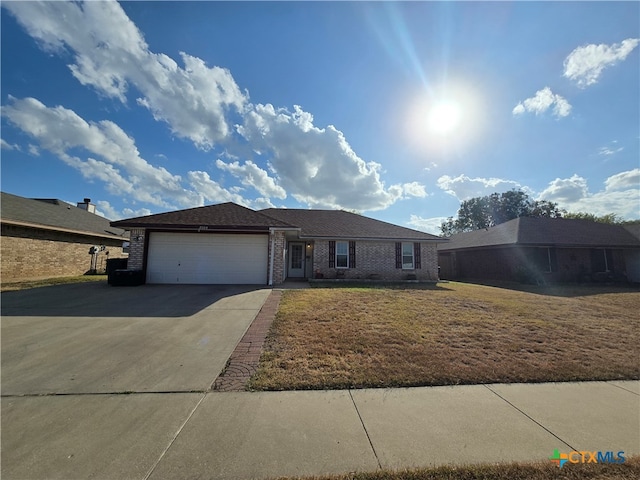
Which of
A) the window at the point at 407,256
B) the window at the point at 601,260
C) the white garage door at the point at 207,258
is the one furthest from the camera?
the window at the point at 601,260

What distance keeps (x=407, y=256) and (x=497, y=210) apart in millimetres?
35032

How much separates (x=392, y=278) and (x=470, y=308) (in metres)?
7.16

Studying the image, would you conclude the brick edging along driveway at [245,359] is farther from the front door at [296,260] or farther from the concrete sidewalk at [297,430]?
the front door at [296,260]

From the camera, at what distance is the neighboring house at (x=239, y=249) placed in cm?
1218

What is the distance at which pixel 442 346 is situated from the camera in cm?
502

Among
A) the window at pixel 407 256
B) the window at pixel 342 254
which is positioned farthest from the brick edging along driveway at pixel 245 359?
the window at pixel 407 256

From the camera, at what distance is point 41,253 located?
47.2ft

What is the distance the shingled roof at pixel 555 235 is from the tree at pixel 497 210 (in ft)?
64.5

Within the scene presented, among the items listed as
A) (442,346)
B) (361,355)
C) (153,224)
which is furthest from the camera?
(153,224)

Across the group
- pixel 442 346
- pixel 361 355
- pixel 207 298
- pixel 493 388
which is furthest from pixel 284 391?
pixel 207 298

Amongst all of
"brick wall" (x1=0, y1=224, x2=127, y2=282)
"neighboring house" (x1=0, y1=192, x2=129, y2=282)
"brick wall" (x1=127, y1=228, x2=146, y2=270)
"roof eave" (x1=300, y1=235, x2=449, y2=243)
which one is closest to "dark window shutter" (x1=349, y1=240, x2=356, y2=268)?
"roof eave" (x1=300, y1=235, x2=449, y2=243)

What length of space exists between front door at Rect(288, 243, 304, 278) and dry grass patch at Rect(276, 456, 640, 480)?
14190 millimetres

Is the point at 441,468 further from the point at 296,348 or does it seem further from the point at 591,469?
the point at 296,348

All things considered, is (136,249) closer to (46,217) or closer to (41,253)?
(41,253)
